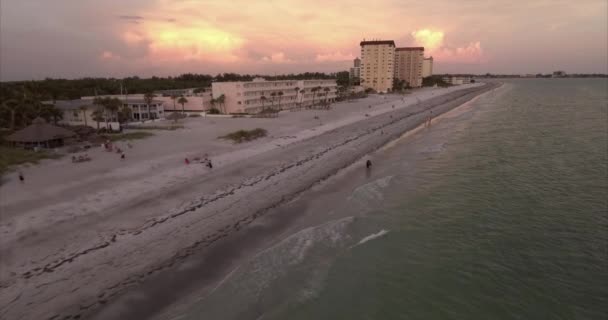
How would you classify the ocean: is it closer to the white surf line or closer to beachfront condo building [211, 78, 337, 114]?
the white surf line

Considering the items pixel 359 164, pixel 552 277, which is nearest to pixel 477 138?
pixel 359 164

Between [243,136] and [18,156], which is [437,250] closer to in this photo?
[243,136]

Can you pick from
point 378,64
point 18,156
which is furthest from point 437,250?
point 378,64

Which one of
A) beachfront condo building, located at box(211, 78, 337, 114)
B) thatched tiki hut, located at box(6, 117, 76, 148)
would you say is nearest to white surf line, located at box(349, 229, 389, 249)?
thatched tiki hut, located at box(6, 117, 76, 148)

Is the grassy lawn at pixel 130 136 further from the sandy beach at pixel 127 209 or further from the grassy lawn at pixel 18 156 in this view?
the grassy lawn at pixel 18 156

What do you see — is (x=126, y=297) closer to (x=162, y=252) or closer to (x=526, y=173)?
(x=162, y=252)
